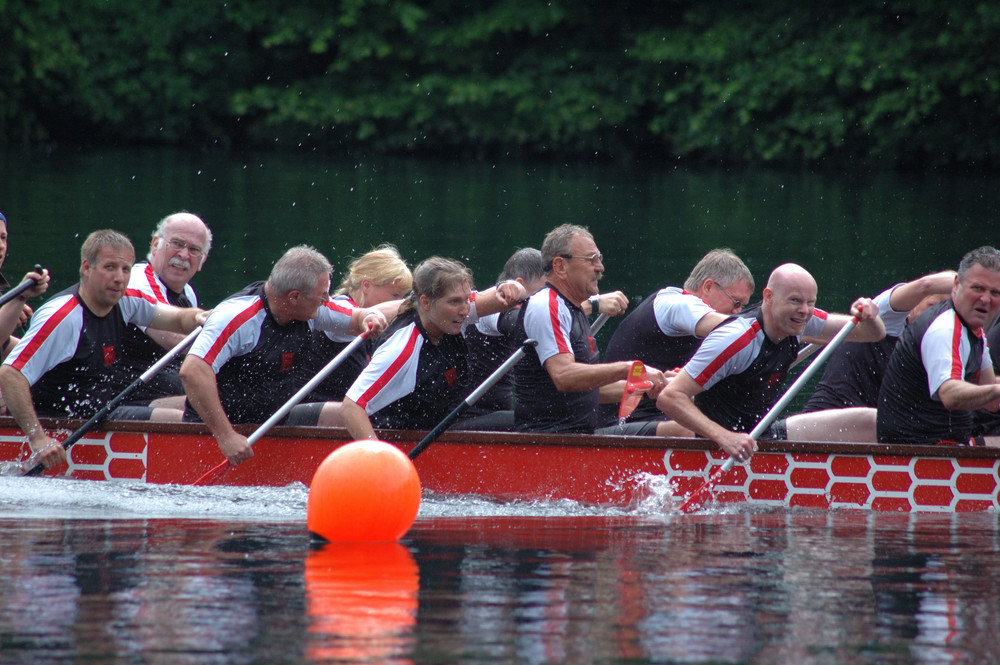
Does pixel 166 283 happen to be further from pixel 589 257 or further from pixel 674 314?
pixel 674 314

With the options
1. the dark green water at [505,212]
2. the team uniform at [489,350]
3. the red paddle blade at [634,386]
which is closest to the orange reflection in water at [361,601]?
the red paddle blade at [634,386]

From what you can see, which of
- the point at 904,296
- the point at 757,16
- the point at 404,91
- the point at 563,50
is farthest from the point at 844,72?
the point at 904,296

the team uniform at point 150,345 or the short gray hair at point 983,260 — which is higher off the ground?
the short gray hair at point 983,260

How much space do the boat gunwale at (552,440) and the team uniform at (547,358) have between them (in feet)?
0.61

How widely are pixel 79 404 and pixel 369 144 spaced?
29431 millimetres

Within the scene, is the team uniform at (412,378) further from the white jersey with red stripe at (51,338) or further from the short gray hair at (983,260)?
the short gray hair at (983,260)

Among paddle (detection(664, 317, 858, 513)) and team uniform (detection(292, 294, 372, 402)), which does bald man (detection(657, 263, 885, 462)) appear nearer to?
paddle (detection(664, 317, 858, 513))

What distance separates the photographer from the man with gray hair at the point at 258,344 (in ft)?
23.9

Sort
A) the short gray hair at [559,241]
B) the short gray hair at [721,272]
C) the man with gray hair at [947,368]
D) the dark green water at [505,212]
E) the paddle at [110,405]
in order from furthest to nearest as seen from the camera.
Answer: the dark green water at [505,212]
the short gray hair at [721,272]
the paddle at [110,405]
the short gray hair at [559,241]
the man with gray hair at [947,368]

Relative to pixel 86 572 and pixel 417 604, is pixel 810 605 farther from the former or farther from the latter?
pixel 86 572

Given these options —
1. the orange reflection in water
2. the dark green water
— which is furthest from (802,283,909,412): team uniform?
the dark green water

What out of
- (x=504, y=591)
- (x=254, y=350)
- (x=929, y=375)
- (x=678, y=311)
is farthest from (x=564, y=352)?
(x=504, y=591)

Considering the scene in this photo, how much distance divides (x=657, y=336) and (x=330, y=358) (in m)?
1.82

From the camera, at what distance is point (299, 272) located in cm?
733
